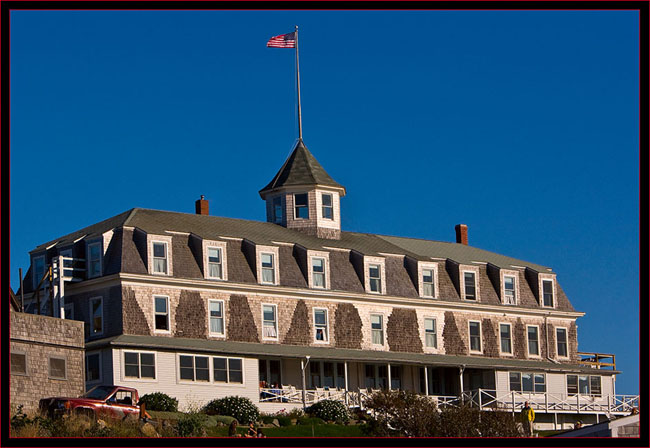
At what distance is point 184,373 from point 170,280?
14.9 feet

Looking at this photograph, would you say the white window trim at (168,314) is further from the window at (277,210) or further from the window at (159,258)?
the window at (277,210)

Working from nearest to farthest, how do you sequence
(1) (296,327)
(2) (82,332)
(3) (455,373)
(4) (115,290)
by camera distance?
(2) (82,332)
(4) (115,290)
(1) (296,327)
(3) (455,373)

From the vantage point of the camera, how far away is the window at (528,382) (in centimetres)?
6700

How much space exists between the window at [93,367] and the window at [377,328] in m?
15.3

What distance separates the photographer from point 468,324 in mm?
68125

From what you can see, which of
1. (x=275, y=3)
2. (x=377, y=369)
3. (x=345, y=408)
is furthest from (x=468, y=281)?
(x=275, y=3)

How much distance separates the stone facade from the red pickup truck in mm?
2606

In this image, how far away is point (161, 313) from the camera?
5759cm

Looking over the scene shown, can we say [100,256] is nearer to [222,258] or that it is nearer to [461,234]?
[222,258]

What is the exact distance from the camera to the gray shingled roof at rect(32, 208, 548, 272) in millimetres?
60688

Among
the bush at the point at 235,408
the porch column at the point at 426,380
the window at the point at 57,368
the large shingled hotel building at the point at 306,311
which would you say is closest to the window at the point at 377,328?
the large shingled hotel building at the point at 306,311

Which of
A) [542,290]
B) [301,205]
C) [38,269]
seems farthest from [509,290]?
[38,269]

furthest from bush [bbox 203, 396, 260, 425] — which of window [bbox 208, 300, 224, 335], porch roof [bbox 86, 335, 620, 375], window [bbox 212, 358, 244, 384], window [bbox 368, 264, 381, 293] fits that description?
window [bbox 368, 264, 381, 293]

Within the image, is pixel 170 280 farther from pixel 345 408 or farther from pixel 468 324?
pixel 468 324
